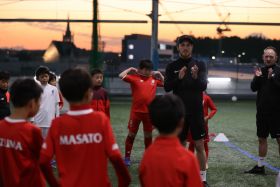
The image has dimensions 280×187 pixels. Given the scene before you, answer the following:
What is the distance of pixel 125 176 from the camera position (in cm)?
275

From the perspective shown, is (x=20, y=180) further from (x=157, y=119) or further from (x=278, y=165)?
(x=278, y=165)

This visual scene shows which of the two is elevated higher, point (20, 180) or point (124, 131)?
point (20, 180)

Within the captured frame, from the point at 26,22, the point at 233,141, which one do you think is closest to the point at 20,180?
the point at 233,141

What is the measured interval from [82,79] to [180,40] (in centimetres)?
255

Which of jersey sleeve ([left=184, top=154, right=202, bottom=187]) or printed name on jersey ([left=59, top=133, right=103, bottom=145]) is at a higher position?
printed name on jersey ([left=59, top=133, right=103, bottom=145])

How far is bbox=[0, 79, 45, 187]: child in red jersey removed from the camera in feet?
9.47

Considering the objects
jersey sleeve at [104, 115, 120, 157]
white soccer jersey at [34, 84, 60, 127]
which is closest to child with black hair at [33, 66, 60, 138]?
white soccer jersey at [34, 84, 60, 127]

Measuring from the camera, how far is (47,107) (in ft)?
20.5

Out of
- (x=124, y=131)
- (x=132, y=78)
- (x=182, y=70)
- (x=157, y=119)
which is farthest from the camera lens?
(x=124, y=131)

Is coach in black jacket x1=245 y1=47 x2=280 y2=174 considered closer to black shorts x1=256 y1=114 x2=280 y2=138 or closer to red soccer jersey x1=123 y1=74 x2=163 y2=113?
black shorts x1=256 y1=114 x2=280 y2=138

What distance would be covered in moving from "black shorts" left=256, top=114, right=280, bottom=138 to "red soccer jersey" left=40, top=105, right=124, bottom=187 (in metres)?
4.14

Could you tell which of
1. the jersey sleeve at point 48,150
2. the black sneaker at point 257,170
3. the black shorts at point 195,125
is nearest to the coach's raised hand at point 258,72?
the black sneaker at point 257,170

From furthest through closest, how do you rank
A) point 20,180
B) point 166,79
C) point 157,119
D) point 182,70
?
point 166,79
point 182,70
point 20,180
point 157,119

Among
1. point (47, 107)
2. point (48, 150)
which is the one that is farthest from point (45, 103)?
point (48, 150)
